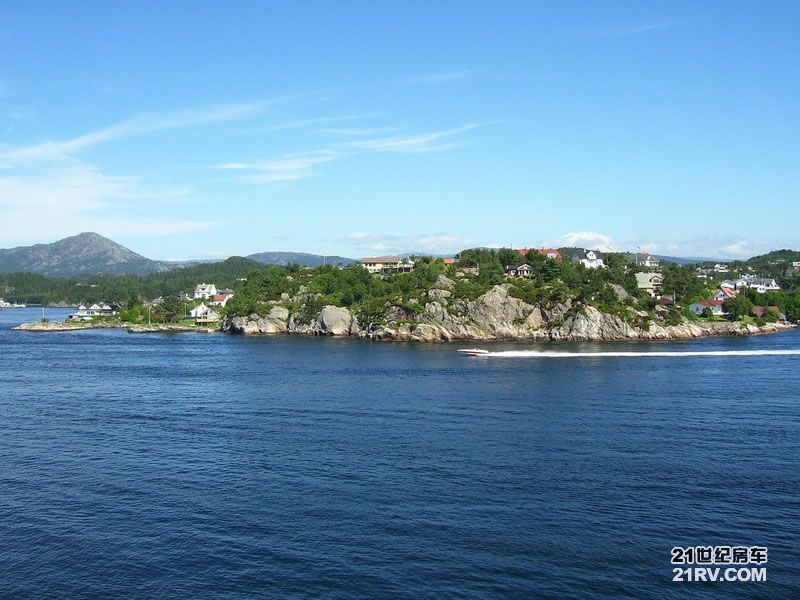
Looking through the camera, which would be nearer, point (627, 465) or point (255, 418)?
point (627, 465)

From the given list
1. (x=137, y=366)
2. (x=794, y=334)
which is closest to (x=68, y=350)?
(x=137, y=366)

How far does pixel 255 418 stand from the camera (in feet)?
121

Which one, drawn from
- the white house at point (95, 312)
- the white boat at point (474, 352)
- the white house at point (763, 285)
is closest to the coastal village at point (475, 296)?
the white house at point (95, 312)

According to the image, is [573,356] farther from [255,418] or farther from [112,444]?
[112,444]

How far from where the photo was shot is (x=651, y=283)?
362 ft

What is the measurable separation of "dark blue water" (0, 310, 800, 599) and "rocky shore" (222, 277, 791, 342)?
33.1 meters

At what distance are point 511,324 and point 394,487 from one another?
204 feet

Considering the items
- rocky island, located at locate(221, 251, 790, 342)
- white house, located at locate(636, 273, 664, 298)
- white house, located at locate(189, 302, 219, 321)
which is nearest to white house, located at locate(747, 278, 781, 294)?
white house, located at locate(636, 273, 664, 298)

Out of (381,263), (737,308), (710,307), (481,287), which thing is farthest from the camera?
(381,263)

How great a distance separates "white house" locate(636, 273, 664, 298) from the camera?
10450 centimetres

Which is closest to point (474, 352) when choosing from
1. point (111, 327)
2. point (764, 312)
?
point (764, 312)

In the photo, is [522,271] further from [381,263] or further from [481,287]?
[381,263]

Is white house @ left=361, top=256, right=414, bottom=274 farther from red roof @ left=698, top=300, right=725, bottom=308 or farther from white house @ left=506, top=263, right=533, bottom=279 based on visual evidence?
red roof @ left=698, top=300, right=725, bottom=308

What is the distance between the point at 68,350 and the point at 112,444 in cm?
5157
